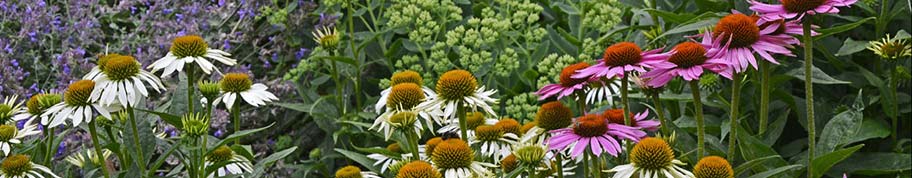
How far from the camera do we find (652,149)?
1.42 m

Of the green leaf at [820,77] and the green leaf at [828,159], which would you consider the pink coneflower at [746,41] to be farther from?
the green leaf at [820,77]

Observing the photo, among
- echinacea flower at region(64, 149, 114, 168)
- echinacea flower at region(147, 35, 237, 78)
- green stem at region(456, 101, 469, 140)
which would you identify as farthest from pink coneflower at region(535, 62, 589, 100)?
echinacea flower at region(64, 149, 114, 168)

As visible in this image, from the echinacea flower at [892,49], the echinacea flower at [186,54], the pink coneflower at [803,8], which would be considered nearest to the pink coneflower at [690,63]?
the pink coneflower at [803,8]

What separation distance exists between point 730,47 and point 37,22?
1.89 m

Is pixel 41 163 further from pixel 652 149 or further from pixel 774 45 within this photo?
pixel 774 45

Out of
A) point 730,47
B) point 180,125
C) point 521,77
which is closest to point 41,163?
point 180,125

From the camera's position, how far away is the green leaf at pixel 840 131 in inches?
70.3

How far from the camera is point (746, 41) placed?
1525 mm

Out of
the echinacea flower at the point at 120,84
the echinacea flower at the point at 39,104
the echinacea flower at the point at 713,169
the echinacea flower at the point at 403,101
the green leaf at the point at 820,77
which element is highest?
the echinacea flower at the point at 120,84

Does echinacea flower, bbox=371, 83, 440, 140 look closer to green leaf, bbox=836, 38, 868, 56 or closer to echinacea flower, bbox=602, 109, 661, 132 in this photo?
echinacea flower, bbox=602, 109, 661, 132

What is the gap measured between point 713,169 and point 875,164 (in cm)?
103

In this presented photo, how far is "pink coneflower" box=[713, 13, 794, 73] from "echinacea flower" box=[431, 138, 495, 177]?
35 centimetres

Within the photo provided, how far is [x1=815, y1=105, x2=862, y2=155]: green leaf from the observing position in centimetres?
179

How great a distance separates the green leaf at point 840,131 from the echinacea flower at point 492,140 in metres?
0.49
